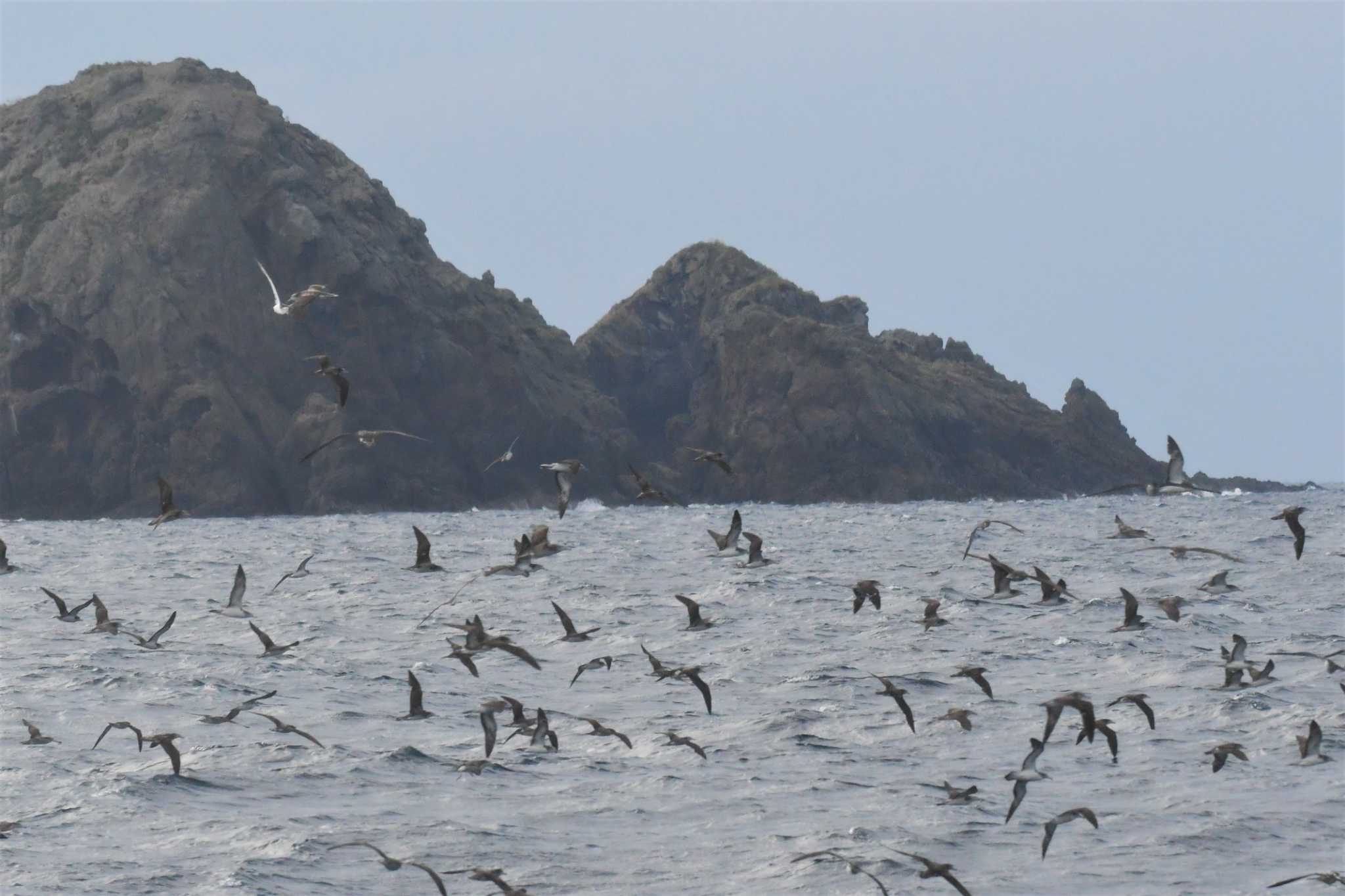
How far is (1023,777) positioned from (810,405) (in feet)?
465

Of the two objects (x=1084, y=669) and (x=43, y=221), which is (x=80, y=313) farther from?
(x=1084, y=669)

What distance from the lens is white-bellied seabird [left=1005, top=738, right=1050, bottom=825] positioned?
61.2 feet

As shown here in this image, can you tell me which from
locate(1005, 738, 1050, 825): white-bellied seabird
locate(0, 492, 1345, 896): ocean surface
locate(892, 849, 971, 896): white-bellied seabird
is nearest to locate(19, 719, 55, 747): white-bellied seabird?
locate(0, 492, 1345, 896): ocean surface

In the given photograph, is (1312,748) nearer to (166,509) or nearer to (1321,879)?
(1321,879)

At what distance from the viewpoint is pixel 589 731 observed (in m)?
24.3

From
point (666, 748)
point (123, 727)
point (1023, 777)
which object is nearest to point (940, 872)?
point (1023, 777)

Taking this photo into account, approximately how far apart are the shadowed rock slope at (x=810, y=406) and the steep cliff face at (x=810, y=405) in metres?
0.16

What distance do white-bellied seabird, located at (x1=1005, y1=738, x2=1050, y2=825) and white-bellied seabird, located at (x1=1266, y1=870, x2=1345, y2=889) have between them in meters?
2.82

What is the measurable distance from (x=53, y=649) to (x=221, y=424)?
99.7m

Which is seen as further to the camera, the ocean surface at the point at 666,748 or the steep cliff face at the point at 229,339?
the steep cliff face at the point at 229,339

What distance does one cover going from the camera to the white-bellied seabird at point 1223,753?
2150cm

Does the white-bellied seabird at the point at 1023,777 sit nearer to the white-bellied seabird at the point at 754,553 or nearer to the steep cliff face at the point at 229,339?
the white-bellied seabird at the point at 754,553

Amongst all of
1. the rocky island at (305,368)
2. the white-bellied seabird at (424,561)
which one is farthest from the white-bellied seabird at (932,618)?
the rocky island at (305,368)

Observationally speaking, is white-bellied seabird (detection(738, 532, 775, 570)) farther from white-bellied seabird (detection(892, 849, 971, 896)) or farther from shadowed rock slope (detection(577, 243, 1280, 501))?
shadowed rock slope (detection(577, 243, 1280, 501))
